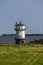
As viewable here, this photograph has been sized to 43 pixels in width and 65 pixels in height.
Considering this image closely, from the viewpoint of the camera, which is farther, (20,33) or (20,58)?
(20,33)

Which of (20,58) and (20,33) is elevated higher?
(20,33)

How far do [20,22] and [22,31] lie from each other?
2.96 meters

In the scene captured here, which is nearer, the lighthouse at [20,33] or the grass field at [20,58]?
the grass field at [20,58]

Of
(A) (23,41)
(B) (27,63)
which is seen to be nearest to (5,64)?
(B) (27,63)

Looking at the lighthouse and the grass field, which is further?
the lighthouse

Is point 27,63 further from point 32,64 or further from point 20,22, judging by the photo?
point 20,22

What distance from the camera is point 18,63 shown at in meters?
25.2

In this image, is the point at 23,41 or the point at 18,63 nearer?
the point at 18,63

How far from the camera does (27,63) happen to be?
83.9 feet

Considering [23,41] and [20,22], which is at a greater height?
[20,22]

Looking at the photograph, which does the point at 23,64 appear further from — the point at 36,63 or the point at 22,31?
the point at 22,31

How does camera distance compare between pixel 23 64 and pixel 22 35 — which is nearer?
pixel 23 64

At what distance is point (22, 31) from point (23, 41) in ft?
7.67

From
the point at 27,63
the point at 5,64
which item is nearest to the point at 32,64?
the point at 27,63
